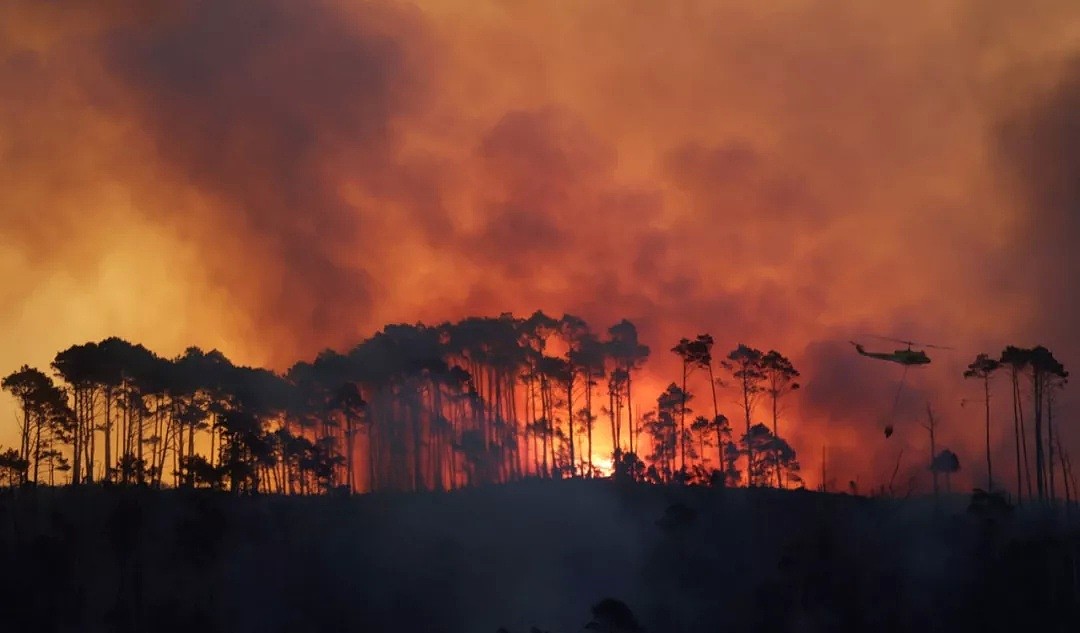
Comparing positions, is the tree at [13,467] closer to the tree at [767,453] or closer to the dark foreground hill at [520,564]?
the dark foreground hill at [520,564]

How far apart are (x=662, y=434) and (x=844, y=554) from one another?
36531 millimetres

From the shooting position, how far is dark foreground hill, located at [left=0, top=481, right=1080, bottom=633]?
86.0 m

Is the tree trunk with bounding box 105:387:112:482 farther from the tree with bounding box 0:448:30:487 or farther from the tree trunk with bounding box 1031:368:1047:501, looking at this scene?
the tree trunk with bounding box 1031:368:1047:501

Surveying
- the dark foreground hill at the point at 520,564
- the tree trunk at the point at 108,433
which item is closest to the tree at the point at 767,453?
the dark foreground hill at the point at 520,564

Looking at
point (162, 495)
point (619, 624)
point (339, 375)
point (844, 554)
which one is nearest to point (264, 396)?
point (339, 375)

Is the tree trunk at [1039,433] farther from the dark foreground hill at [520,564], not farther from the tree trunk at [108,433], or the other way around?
the tree trunk at [108,433]

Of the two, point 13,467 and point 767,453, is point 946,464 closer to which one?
point 767,453

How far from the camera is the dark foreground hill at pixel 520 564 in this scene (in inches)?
3386

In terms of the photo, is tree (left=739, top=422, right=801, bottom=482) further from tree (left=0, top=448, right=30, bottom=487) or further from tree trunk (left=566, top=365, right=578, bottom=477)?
tree (left=0, top=448, right=30, bottom=487)

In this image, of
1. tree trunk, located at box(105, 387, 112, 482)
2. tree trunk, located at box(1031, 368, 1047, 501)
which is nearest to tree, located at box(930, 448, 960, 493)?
tree trunk, located at box(1031, 368, 1047, 501)

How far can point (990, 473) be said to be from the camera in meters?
118

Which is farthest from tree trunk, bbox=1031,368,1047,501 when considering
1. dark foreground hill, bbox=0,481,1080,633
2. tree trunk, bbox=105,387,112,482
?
tree trunk, bbox=105,387,112,482

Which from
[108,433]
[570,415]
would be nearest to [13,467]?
[108,433]

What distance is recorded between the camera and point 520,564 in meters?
102
